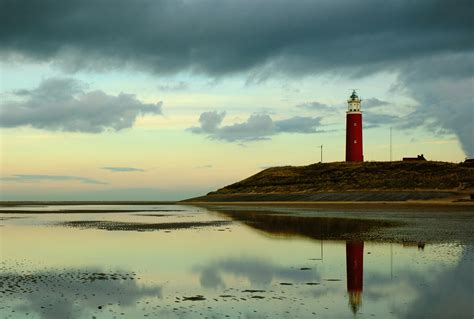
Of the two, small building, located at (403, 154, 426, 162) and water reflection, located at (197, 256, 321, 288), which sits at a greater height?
small building, located at (403, 154, 426, 162)

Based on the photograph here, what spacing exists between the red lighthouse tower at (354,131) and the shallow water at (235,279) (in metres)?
84.7

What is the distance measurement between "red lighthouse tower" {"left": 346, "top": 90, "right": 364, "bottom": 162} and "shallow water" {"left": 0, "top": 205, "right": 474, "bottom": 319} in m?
84.7

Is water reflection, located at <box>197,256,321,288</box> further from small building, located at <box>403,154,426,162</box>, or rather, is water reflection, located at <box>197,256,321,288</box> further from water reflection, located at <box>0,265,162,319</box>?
small building, located at <box>403,154,426,162</box>

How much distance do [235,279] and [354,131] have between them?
97652 mm

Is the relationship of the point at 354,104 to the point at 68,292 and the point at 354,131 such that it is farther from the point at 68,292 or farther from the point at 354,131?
the point at 68,292

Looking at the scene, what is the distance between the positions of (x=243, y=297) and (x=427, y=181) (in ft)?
264

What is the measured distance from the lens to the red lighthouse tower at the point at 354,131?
114062mm

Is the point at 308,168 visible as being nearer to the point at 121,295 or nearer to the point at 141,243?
the point at 141,243

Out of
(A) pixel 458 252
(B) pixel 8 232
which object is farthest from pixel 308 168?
(A) pixel 458 252

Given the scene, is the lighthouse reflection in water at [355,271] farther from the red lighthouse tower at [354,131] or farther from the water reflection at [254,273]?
the red lighthouse tower at [354,131]

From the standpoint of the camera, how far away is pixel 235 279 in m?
19.8

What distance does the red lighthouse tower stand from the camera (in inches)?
4491

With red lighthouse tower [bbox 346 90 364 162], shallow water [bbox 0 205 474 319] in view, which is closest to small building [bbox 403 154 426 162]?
red lighthouse tower [bbox 346 90 364 162]

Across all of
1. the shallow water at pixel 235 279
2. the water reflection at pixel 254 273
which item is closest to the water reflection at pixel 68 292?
the shallow water at pixel 235 279
